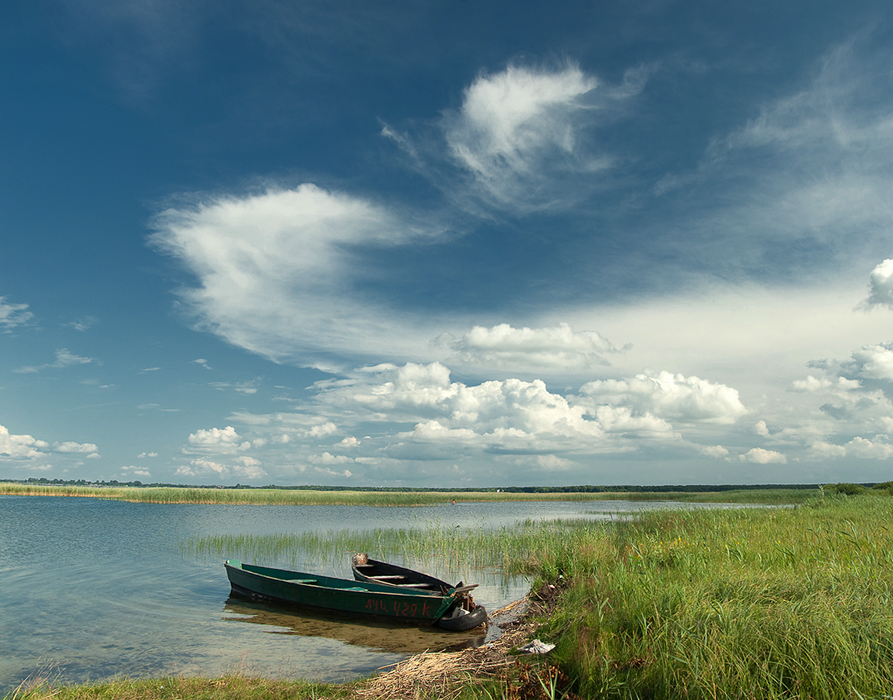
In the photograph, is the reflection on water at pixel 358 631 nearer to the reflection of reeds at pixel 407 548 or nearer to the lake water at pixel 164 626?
the lake water at pixel 164 626

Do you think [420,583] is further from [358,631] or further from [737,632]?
[737,632]

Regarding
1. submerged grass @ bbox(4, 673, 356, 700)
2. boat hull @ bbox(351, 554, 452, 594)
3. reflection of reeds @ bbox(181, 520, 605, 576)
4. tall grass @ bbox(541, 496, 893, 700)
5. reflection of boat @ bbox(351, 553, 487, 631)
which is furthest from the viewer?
reflection of reeds @ bbox(181, 520, 605, 576)

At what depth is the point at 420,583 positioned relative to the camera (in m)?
15.2

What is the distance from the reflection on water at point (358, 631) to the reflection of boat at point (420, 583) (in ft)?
0.84

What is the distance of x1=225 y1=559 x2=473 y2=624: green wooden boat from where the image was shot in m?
12.1

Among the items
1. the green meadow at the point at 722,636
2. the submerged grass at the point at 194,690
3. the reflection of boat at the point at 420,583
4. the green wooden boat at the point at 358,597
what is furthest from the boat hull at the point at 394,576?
the submerged grass at the point at 194,690

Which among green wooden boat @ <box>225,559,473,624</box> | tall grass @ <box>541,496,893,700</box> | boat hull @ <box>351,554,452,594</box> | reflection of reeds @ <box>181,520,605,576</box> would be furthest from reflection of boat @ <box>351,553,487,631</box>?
reflection of reeds @ <box>181,520,605,576</box>

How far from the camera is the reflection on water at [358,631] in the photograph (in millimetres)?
11203

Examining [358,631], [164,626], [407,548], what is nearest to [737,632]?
[358,631]

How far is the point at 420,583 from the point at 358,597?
9.34 ft

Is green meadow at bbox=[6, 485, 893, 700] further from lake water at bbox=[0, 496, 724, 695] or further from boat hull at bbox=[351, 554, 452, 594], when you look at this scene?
boat hull at bbox=[351, 554, 452, 594]

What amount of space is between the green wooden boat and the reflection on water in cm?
23

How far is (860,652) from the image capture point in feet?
15.1

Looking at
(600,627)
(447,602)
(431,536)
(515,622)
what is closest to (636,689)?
(600,627)
